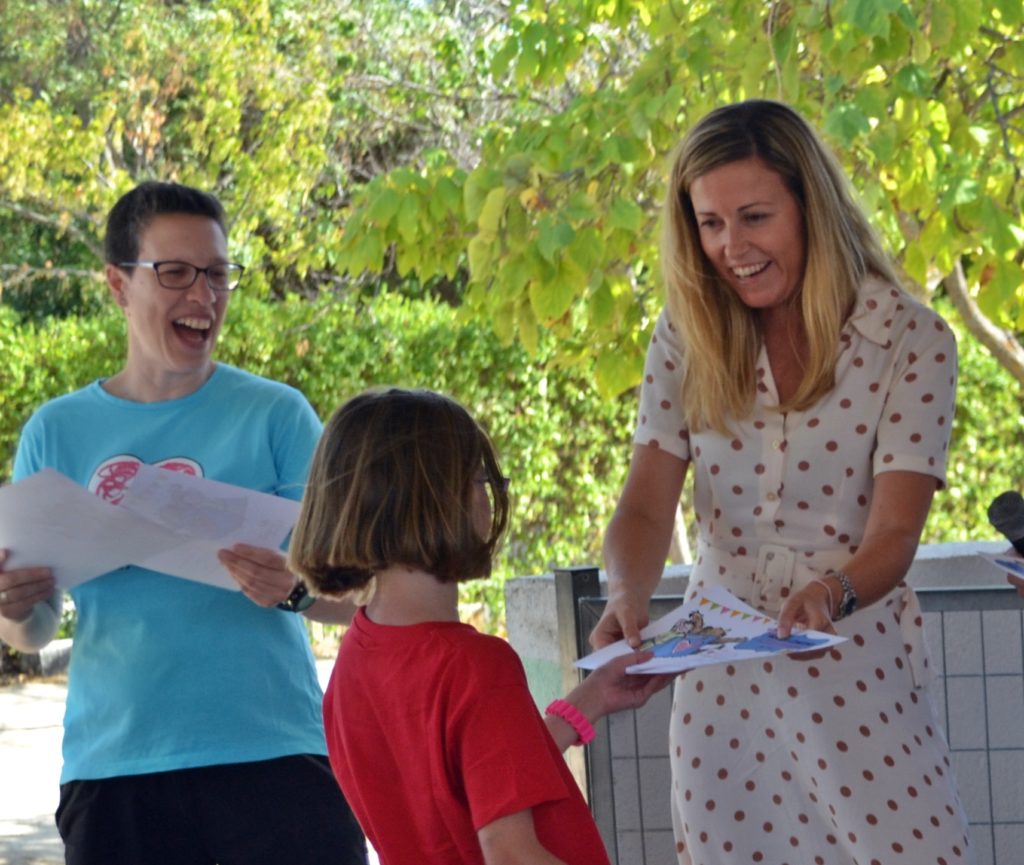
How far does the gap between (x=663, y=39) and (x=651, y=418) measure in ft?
9.34

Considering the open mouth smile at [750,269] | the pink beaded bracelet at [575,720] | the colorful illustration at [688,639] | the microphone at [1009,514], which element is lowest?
the pink beaded bracelet at [575,720]

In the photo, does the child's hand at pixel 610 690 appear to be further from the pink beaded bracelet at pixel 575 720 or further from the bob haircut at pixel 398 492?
the bob haircut at pixel 398 492

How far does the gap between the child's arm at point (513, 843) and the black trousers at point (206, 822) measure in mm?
840

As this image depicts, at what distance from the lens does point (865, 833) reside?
2.25 m

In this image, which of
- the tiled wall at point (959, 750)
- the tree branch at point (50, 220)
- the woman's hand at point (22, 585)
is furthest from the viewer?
the tree branch at point (50, 220)

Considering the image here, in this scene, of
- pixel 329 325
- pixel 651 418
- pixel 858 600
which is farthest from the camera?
pixel 329 325

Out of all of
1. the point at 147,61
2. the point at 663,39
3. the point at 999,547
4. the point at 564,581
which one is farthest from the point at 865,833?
the point at 147,61

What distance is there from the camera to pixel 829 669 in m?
2.30

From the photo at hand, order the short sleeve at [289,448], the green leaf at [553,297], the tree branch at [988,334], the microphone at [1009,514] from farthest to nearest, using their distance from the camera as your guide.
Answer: the tree branch at [988,334] → the green leaf at [553,297] → the short sleeve at [289,448] → the microphone at [1009,514]

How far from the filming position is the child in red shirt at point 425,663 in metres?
1.78

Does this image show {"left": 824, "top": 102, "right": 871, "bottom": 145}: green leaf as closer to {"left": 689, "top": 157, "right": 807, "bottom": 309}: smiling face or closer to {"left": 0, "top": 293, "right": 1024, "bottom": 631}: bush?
{"left": 689, "top": 157, "right": 807, "bottom": 309}: smiling face

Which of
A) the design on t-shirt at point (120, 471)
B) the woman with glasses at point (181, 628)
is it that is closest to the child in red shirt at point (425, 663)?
the woman with glasses at point (181, 628)

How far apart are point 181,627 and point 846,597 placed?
3.72ft

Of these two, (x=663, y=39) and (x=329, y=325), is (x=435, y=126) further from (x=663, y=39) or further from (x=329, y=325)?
(x=663, y=39)
